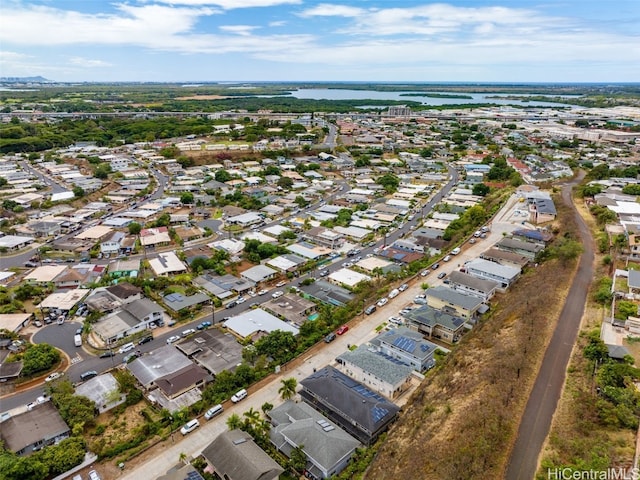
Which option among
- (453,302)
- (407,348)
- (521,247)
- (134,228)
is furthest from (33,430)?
Answer: (521,247)

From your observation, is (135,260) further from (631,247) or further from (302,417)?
(631,247)

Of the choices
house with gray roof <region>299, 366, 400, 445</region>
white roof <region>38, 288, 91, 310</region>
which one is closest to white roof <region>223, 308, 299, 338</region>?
house with gray roof <region>299, 366, 400, 445</region>

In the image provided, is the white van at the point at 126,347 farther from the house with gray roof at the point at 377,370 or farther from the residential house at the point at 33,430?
the house with gray roof at the point at 377,370

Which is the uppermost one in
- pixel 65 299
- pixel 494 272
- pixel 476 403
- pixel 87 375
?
pixel 494 272

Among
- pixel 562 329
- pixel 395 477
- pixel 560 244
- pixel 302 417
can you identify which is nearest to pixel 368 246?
pixel 560 244

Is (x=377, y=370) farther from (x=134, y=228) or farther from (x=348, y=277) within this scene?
(x=134, y=228)

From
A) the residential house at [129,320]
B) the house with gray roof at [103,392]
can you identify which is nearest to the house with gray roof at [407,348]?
the house with gray roof at [103,392]

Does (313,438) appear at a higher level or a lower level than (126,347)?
higher
